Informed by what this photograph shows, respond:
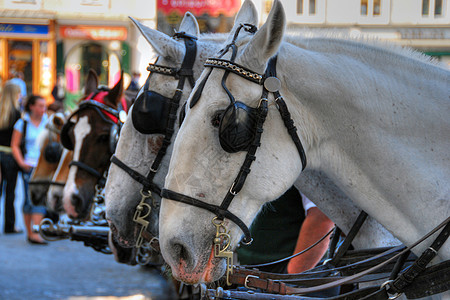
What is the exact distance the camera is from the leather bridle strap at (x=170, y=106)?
262 cm

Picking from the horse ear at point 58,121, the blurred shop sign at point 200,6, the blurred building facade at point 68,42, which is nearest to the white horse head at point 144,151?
the horse ear at point 58,121

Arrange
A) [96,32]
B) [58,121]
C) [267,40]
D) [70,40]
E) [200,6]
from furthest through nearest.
Result: 1. [70,40]
2. [96,32]
3. [200,6]
4. [58,121]
5. [267,40]

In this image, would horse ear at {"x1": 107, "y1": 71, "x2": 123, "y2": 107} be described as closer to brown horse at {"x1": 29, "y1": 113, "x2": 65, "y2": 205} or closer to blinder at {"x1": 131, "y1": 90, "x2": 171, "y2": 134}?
blinder at {"x1": 131, "y1": 90, "x2": 171, "y2": 134}

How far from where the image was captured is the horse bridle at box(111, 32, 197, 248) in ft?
8.55

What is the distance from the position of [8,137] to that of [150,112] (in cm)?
600

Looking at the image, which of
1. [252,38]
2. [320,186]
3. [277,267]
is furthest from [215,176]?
[277,267]

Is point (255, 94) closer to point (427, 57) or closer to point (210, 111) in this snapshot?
point (210, 111)

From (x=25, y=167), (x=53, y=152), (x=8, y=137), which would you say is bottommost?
(x=25, y=167)

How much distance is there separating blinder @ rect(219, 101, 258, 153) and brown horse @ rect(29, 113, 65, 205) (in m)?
4.05

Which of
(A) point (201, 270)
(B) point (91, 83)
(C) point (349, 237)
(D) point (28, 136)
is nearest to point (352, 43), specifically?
(C) point (349, 237)

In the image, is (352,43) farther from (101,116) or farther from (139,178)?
(101,116)

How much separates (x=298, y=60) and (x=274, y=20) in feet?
0.63

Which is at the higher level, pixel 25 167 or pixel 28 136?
pixel 28 136

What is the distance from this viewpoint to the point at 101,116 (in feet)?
13.1
